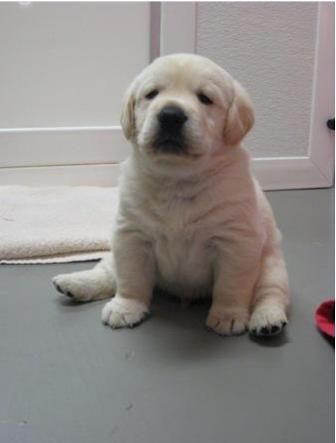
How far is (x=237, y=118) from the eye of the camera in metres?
1.33

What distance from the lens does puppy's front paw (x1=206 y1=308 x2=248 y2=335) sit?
135cm

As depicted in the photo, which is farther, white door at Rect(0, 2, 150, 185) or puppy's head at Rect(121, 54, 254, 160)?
white door at Rect(0, 2, 150, 185)

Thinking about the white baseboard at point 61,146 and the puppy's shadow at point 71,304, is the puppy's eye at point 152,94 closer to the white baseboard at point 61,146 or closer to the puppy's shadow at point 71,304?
the puppy's shadow at point 71,304

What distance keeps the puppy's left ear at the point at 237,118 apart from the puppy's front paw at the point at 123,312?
441 mm

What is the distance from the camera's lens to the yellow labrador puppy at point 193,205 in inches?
50.6

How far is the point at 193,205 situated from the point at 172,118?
0.22 m

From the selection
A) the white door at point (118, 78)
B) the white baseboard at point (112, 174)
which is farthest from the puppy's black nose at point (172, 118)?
the white baseboard at point (112, 174)

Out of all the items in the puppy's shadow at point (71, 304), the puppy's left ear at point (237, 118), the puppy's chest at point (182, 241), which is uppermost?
the puppy's left ear at point (237, 118)

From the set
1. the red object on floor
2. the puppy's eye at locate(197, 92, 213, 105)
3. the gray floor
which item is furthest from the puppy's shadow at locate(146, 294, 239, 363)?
the puppy's eye at locate(197, 92, 213, 105)

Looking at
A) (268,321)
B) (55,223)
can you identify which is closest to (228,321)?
(268,321)

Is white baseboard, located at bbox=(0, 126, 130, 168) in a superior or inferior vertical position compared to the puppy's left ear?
inferior

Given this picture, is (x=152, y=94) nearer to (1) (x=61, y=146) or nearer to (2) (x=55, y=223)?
(2) (x=55, y=223)

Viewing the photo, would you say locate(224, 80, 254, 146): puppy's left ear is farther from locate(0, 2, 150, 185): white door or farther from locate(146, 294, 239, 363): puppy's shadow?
Answer: locate(0, 2, 150, 185): white door

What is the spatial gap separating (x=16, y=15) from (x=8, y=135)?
556mm
